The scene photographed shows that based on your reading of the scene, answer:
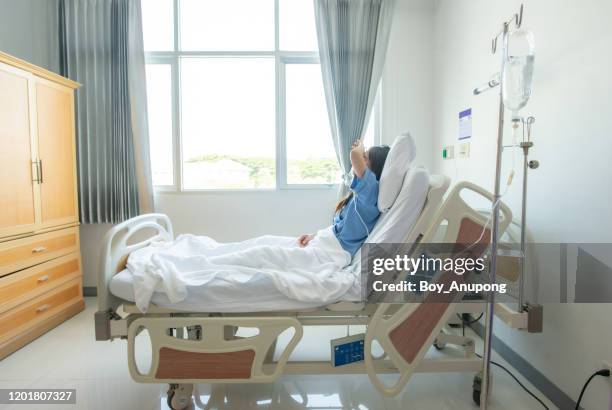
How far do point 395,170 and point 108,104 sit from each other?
2.58 meters

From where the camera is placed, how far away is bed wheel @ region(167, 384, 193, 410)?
1.64m

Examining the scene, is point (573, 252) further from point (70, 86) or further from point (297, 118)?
point (70, 86)

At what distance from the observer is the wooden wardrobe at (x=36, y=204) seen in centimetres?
218

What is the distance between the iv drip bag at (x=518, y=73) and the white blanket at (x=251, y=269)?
93 cm

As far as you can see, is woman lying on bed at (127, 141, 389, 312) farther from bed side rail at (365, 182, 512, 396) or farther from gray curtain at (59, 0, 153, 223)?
gray curtain at (59, 0, 153, 223)

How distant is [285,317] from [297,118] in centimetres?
211

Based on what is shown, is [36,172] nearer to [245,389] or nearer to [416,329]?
[245,389]

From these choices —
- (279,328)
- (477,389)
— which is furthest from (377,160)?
(477,389)

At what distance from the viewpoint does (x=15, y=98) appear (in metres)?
2.24

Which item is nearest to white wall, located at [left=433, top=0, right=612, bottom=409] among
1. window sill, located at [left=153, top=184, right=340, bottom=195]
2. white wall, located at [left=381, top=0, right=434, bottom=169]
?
white wall, located at [left=381, top=0, right=434, bottom=169]

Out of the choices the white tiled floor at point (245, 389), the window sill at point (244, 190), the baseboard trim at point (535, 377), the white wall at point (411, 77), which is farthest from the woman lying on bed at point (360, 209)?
the white wall at point (411, 77)

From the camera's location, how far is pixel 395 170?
1753 millimetres

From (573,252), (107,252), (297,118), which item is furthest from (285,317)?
(297,118)

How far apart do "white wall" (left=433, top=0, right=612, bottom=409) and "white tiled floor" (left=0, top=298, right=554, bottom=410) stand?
0.28m
